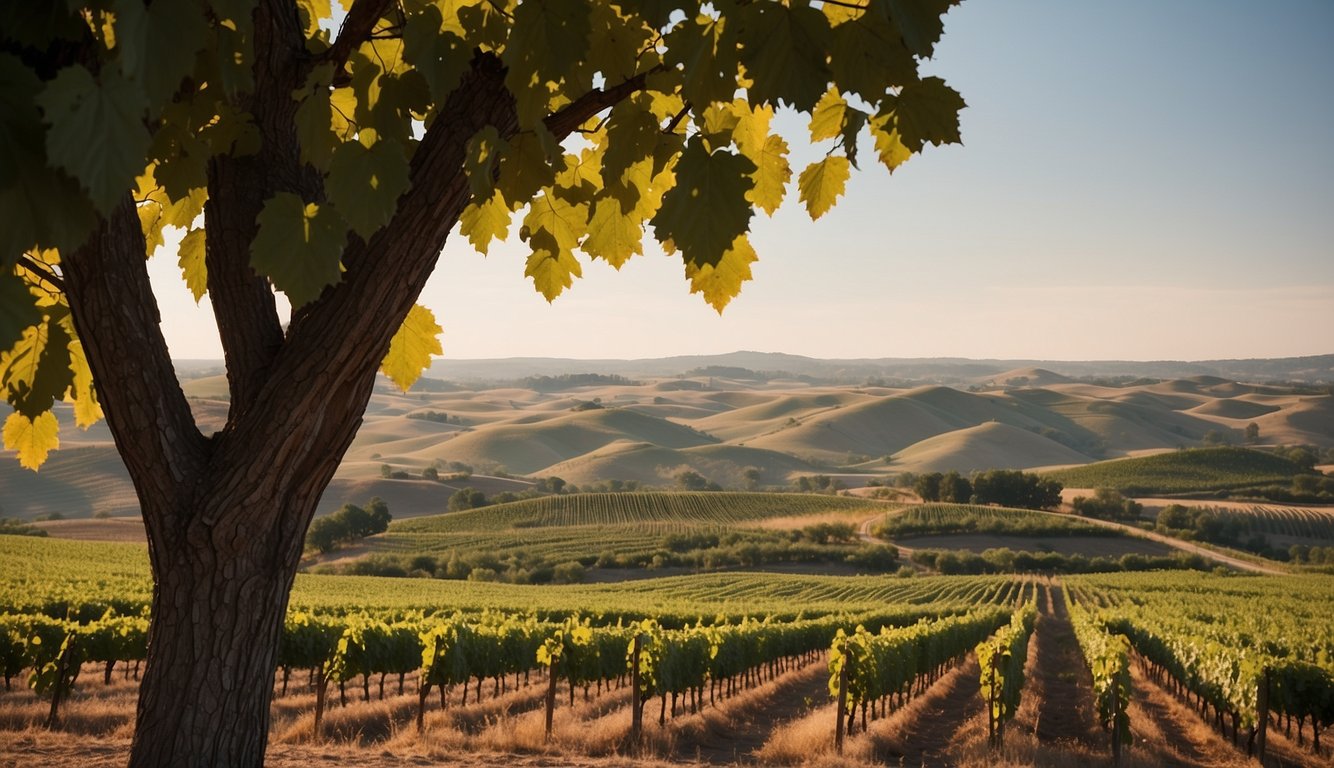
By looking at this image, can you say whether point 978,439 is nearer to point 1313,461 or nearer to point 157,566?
point 1313,461

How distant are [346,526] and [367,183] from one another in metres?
90.4

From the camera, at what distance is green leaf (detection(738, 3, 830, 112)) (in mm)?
1470

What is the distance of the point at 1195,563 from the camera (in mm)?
81250

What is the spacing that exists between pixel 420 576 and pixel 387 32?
2930 inches

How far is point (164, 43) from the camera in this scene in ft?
4.52

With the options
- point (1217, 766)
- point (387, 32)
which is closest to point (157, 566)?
point (387, 32)

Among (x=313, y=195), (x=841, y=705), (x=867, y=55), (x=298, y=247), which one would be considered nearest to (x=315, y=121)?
(x=298, y=247)

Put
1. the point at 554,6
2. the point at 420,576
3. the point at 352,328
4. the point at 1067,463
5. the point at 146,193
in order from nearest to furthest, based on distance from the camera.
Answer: the point at 554,6 < the point at 352,328 < the point at 146,193 < the point at 420,576 < the point at 1067,463

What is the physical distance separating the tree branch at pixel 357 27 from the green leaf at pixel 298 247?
520mm

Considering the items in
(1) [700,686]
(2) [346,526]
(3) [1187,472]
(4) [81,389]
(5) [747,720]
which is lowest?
(2) [346,526]

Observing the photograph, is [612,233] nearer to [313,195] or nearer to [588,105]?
[588,105]

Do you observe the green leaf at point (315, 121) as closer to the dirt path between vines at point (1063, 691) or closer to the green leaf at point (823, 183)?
the green leaf at point (823, 183)

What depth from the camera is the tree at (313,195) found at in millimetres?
1487

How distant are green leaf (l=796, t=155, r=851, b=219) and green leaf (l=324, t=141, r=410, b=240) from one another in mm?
941
